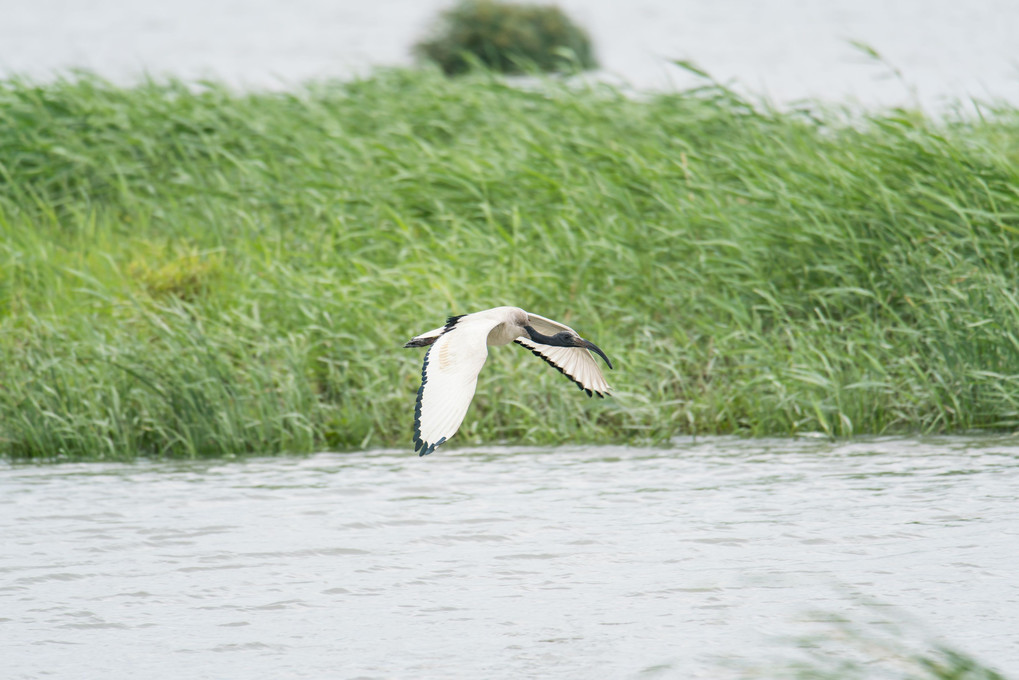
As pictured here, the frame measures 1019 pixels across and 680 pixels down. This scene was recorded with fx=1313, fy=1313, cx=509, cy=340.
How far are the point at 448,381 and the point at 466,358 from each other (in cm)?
16

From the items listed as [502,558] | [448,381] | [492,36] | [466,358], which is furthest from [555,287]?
[492,36]

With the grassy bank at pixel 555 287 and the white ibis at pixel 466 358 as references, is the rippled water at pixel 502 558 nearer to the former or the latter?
the grassy bank at pixel 555 287

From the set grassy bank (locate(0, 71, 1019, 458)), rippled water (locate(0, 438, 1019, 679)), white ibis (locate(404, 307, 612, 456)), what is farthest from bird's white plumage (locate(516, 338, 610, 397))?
grassy bank (locate(0, 71, 1019, 458))

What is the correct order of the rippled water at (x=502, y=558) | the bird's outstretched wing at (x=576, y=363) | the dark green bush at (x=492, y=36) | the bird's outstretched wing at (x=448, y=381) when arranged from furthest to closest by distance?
1. the dark green bush at (x=492, y=36)
2. the bird's outstretched wing at (x=576, y=363)
3. the rippled water at (x=502, y=558)
4. the bird's outstretched wing at (x=448, y=381)

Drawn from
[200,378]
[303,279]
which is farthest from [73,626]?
[303,279]

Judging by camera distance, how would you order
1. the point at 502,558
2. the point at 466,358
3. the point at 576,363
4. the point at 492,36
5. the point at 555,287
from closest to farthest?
the point at 466,358 < the point at 576,363 < the point at 502,558 < the point at 555,287 < the point at 492,36

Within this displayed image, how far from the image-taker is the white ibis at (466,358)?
15.0ft

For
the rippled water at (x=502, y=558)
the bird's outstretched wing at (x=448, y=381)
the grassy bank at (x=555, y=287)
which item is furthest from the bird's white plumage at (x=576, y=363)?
the grassy bank at (x=555, y=287)

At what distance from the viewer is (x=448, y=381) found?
15.8 ft

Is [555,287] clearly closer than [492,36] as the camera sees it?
Yes

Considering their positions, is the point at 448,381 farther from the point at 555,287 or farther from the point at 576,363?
the point at 555,287

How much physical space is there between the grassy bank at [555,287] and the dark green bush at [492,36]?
43.4ft

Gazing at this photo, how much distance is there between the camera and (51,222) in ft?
41.2

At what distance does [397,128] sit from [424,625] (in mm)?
7863
